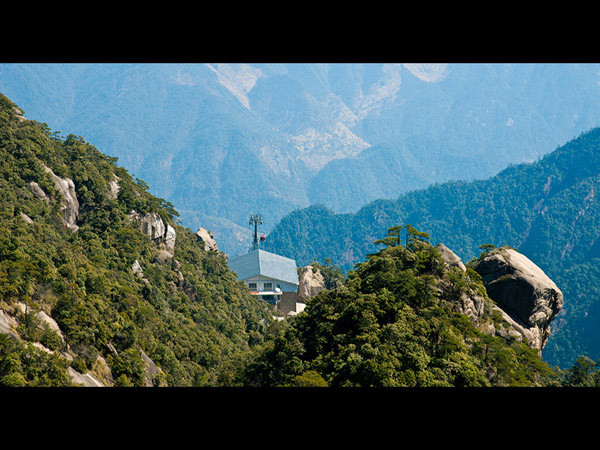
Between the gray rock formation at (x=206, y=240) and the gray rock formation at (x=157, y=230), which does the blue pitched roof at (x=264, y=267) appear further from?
the gray rock formation at (x=157, y=230)

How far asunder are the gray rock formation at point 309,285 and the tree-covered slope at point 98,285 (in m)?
3.17

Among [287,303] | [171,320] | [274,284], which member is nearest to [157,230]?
[171,320]

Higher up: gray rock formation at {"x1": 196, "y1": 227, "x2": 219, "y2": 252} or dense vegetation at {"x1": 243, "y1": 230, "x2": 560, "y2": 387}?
gray rock formation at {"x1": 196, "y1": 227, "x2": 219, "y2": 252}

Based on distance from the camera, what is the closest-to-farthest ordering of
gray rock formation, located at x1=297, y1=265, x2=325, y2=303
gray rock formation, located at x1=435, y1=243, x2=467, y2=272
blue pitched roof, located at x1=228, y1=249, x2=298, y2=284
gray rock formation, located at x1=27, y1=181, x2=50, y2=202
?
gray rock formation, located at x1=435, y1=243, x2=467, y2=272 < gray rock formation, located at x1=27, y1=181, x2=50, y2=202 < gray rock formation, located at x1=297, y1=265, x2=325, y2=303 < blue pitched roof, located at x1=228, y1=249, x2=298, y2=284

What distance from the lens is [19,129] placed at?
945 inches

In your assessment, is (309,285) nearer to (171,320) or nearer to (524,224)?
(171,320)

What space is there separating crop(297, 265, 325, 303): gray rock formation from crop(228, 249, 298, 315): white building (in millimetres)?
730

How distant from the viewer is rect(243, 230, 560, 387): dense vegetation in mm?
12211

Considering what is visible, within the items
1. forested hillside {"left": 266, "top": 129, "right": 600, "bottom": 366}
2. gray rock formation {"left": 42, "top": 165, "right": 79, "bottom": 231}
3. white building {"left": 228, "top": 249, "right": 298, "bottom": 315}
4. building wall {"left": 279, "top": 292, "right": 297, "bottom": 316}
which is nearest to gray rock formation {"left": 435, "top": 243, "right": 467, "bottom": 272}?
gray rock formation {"left": 42, "top": 165, "right": 79, "bottom": 231}

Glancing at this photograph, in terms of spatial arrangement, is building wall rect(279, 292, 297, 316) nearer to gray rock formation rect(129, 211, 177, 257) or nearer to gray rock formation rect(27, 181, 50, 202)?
gray rock formation rect(129, 211, 177, 257)

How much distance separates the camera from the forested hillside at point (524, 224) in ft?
193

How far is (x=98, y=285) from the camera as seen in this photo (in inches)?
692
